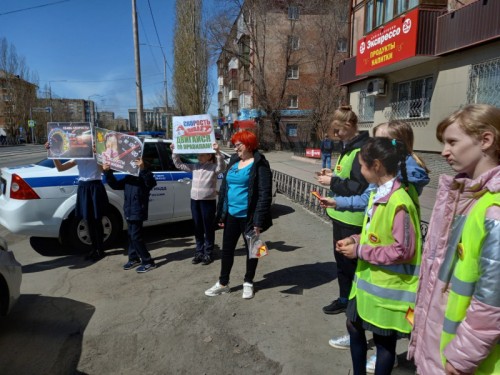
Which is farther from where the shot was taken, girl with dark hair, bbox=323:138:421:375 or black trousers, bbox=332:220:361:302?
black trousers, bbox=332:220:361:302

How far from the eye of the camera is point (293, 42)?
33312 mm

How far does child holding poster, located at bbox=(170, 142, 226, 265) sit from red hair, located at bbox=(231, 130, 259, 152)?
92 centimetres

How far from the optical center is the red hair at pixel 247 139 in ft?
12.0

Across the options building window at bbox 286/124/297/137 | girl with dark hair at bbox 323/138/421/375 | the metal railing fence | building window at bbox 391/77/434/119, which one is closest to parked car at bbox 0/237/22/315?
girl with dark hair at bbox 323/138/421/375

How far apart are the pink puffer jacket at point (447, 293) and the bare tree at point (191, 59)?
2866cm

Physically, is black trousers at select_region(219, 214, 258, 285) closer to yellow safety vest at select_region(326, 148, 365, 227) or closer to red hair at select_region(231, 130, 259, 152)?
red hair at select_region(231, 130, 259, 152)

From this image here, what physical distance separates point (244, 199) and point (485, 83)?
9.43 m

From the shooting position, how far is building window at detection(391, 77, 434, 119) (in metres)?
12.4

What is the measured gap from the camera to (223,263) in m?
3.86

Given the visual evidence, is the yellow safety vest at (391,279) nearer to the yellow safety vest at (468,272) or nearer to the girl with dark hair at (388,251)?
the girl with dark hair at (388,251)

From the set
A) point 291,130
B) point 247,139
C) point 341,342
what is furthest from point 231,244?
point 291,130

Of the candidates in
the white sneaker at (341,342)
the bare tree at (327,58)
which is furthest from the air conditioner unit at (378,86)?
the white sneaker at (341,342)

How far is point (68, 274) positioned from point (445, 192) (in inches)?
174

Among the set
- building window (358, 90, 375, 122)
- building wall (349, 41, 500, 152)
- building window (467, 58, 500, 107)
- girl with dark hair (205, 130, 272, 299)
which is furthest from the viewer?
building window (358, 90, 375, 122)
